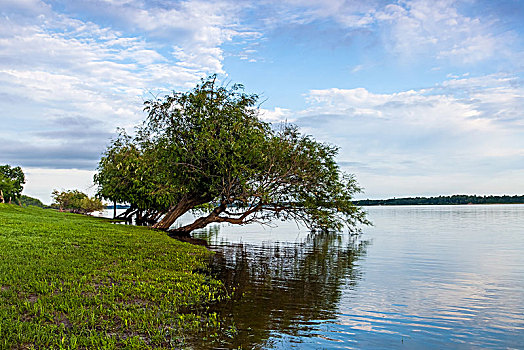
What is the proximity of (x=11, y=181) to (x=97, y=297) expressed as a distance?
5947 cm

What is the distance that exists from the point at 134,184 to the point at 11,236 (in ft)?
73.3

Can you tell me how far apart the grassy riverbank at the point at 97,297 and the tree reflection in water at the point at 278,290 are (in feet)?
2.48

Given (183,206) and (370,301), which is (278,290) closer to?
(370,301)

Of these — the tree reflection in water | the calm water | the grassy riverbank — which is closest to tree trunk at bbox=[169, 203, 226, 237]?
the tree reflection in water

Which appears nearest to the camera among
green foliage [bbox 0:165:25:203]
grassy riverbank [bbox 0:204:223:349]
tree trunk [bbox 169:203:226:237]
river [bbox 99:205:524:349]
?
grassy riverbank [bbox 0:204:223:349]

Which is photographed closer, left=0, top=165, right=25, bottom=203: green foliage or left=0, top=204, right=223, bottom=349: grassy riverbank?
left=0, top=204, right=223, bottom=349: grassy riverbank

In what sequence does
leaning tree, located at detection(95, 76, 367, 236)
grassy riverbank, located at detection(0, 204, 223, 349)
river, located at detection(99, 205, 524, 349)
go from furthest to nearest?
leaning tree, located at detection(95, 76, 367, 236), river, located at detection(99, 205, 524, 349), grassy riverbank, located at detection(0, 204, 223, 349)

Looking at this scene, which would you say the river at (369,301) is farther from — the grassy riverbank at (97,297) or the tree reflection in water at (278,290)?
the grassy riverbank at (97,297)

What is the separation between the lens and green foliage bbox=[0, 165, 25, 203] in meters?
58.2

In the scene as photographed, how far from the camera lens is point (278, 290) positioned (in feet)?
45.8

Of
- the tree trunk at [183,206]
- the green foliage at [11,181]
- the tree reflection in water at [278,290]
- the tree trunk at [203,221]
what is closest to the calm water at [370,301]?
the tree reflection in water at [278,290]

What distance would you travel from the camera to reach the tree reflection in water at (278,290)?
9.66 m

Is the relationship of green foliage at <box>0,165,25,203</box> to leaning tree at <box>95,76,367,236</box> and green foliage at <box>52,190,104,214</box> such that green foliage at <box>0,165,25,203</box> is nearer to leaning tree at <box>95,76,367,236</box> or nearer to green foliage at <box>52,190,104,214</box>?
green foliage at <box>52,190,104,214</box>

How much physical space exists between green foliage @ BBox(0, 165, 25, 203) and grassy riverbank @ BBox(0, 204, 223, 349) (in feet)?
153
